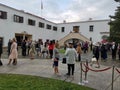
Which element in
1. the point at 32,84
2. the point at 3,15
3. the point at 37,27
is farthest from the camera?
the point at 37,27

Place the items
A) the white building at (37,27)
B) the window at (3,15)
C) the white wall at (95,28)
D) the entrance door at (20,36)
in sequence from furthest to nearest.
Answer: the white wall at (95,28) → the entrance door at (20,36) → the white building at (37,27) → the window at (3,15)

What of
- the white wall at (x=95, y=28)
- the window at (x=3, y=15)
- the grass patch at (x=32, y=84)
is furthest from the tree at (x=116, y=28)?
the white wall at (x=95, y=28)

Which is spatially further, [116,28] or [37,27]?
[37,27]

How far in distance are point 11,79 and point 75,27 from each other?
158 ft

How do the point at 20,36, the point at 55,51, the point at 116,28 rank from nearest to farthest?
the point at 55,51
the point at 116,28
the point at 20,36

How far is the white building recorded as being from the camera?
131 ft

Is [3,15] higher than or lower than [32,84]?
higher

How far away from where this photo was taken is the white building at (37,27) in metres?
39.9

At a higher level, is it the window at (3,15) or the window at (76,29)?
the window at (3,15)

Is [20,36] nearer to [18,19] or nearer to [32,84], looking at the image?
[18,19]

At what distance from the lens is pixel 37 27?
5116 cm

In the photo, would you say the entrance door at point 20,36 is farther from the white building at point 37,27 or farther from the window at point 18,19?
the window at point 18,19

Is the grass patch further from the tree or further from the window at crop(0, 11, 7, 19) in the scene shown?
the window at crop(0, 11, 7, 19)

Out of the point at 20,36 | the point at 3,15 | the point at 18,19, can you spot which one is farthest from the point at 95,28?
the point at 3,15
